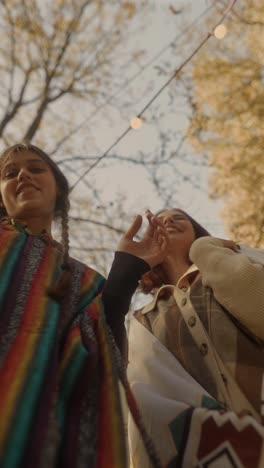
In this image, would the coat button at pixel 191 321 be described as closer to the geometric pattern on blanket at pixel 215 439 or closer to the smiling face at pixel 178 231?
the geometric pattern on blanket at pixel 215 439

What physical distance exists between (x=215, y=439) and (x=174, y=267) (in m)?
0.95

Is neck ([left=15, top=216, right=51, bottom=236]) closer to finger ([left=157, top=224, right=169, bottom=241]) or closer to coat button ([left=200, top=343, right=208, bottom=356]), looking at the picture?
finger ([left=157, top=224, right=169, bottom=241])

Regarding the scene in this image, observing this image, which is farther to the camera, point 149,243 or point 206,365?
point 149,243

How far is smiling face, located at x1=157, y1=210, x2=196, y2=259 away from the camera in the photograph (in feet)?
6.62

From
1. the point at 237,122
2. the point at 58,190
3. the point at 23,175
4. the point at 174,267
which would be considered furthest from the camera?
the point at 237,122

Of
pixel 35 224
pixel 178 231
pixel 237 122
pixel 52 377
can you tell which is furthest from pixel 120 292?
pixel 237 122

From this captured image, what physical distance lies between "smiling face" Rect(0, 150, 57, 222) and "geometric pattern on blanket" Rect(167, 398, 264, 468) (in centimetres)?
86

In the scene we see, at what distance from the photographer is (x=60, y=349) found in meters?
1.05

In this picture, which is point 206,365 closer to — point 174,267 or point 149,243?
point 149,243

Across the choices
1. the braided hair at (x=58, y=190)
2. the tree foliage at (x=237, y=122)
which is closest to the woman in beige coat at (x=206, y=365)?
the braided hair at (x=58, y=190)

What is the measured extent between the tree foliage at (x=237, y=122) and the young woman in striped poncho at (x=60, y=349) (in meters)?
3.40

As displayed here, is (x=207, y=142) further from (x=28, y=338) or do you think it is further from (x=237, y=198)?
(x=28, y=338)

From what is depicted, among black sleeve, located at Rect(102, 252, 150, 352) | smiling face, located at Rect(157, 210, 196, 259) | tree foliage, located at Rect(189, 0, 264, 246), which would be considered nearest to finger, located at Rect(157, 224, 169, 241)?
black sleeve, located at Rect(102, 252, 150, 352)

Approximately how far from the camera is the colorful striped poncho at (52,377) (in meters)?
0.83
